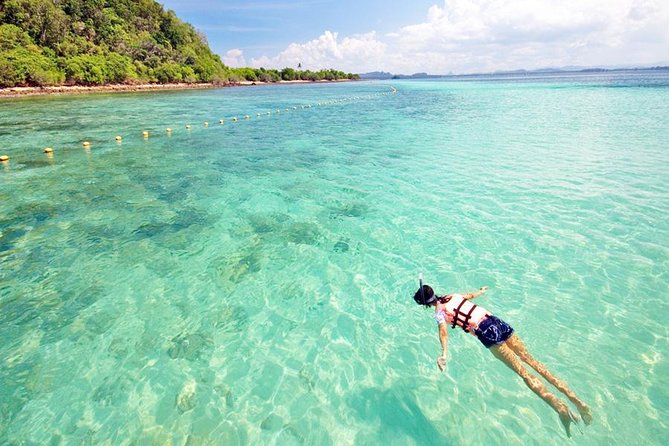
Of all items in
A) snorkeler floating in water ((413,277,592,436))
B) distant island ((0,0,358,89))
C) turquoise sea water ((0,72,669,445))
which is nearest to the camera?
snorkeler floating in water ((413,277,592,436))

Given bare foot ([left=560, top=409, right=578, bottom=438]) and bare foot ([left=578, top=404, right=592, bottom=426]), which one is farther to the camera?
bare foot ([left=578, top=404, right=592, bottom=426])

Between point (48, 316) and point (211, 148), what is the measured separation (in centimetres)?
1802

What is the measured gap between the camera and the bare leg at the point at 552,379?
5201 millimetres

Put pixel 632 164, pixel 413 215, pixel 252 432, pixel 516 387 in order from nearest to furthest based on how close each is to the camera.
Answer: pixel 252 432 → pixel 516 387 → pixel 413 215 → pixel 632 164

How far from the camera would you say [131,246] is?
10.6m

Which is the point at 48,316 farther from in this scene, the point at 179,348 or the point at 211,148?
the point at 211,148

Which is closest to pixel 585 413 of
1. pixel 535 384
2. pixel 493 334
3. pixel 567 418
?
pixel 567 418

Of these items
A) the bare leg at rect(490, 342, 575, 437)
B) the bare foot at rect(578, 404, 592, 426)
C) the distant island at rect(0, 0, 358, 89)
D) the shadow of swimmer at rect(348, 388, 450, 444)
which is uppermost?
the distant island at rect(0, 0, 358, 89)

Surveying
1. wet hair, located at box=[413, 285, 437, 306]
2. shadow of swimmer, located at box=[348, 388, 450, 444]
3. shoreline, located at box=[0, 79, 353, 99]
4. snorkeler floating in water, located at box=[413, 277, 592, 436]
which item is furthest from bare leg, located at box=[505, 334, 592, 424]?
shoreline, located at box=[0, 79, 353, 99]

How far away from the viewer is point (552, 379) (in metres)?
5.40

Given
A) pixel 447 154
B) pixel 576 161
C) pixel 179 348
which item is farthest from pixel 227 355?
pixel 576 161

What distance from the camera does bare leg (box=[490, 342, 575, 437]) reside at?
4996mm

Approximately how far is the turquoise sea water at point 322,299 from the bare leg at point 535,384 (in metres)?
0.51

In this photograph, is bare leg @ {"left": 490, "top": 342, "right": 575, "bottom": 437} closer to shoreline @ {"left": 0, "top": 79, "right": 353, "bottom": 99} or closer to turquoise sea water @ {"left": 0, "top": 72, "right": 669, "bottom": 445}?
turquoise sea water @ {"left": 0, "top": 72, "right": 669, "bottom": 445}
